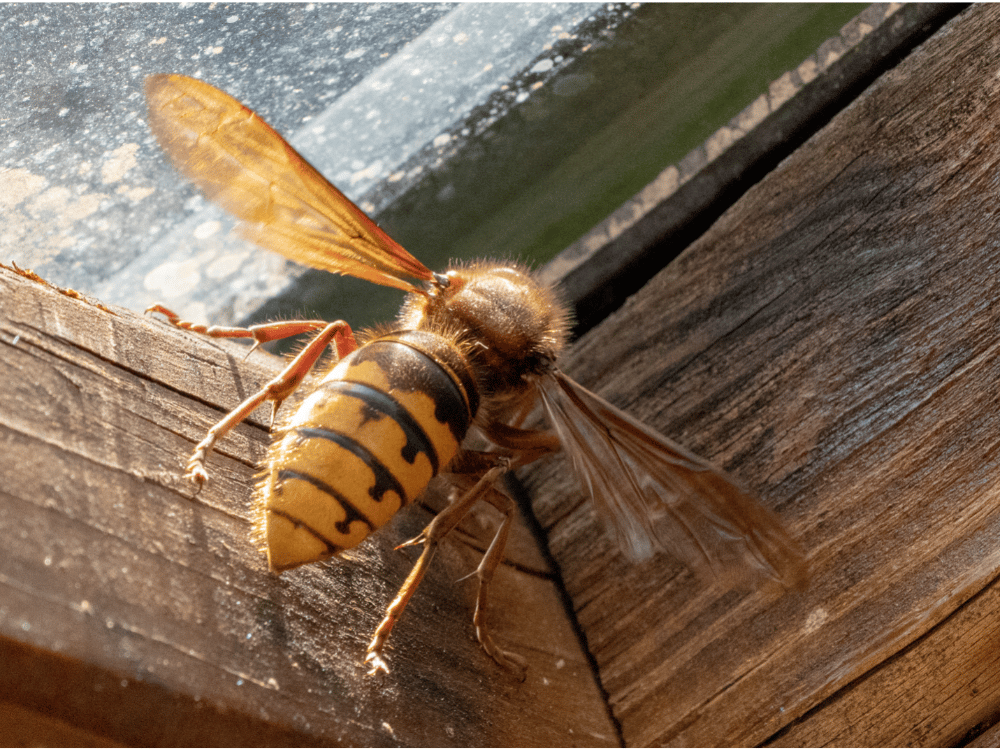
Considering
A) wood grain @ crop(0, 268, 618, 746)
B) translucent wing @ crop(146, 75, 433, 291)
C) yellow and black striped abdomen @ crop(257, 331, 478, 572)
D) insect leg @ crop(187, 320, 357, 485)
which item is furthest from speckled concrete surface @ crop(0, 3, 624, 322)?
yellow and black striped abdomen @ crop(257, 331, 478, 572)

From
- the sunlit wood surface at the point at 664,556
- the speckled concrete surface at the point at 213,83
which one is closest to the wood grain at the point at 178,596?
the sunlit wood surface at the point at 664,556

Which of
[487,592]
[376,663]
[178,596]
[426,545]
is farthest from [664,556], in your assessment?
[178,596]

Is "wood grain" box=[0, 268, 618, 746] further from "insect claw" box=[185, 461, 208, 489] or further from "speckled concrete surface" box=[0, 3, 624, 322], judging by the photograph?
"speckled concrete surface" box=[0, 3, 624, 322]

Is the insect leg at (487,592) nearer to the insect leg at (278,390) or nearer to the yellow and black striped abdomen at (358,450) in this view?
the yellow and black striped abdomen at (358,450)

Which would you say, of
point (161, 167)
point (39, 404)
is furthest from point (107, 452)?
point (161, 167)

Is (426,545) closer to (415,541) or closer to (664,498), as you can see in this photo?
(415,541)

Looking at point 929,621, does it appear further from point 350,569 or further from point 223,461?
point 223,461
